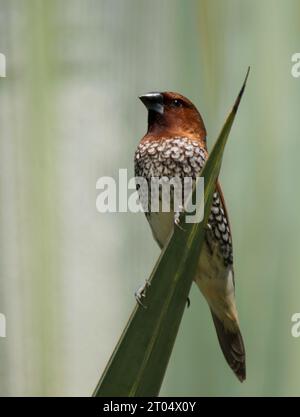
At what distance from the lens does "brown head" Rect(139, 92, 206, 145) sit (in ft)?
6.10

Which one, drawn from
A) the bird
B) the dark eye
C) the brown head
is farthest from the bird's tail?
the dark eye

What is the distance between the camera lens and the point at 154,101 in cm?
178

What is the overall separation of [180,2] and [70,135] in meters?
0.32

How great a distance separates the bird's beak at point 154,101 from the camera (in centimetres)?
166

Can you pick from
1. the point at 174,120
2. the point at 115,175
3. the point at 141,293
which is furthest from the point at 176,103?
the point at 141,293

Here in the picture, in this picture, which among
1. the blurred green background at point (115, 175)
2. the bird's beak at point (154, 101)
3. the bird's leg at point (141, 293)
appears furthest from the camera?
the bird's beak at point (154, 101)

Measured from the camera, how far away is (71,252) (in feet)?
3.91

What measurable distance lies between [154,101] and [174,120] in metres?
0.19

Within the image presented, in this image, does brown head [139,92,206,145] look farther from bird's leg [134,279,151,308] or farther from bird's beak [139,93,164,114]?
bird's leg [134,279,151,308]

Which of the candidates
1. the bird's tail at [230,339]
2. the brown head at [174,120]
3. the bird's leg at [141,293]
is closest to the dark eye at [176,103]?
the brown head at [174,120]

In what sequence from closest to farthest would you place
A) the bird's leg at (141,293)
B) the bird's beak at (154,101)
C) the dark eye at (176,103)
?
the bird's leg at (141,293), the bird's beak at (154,101), the dark eye at (176,103)

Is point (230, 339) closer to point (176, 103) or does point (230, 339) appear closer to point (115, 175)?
point (176, 103)

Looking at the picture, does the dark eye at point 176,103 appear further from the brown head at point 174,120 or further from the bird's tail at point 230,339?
the bird's tail at point 230,339

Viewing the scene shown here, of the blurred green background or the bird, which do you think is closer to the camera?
the blurred green background
